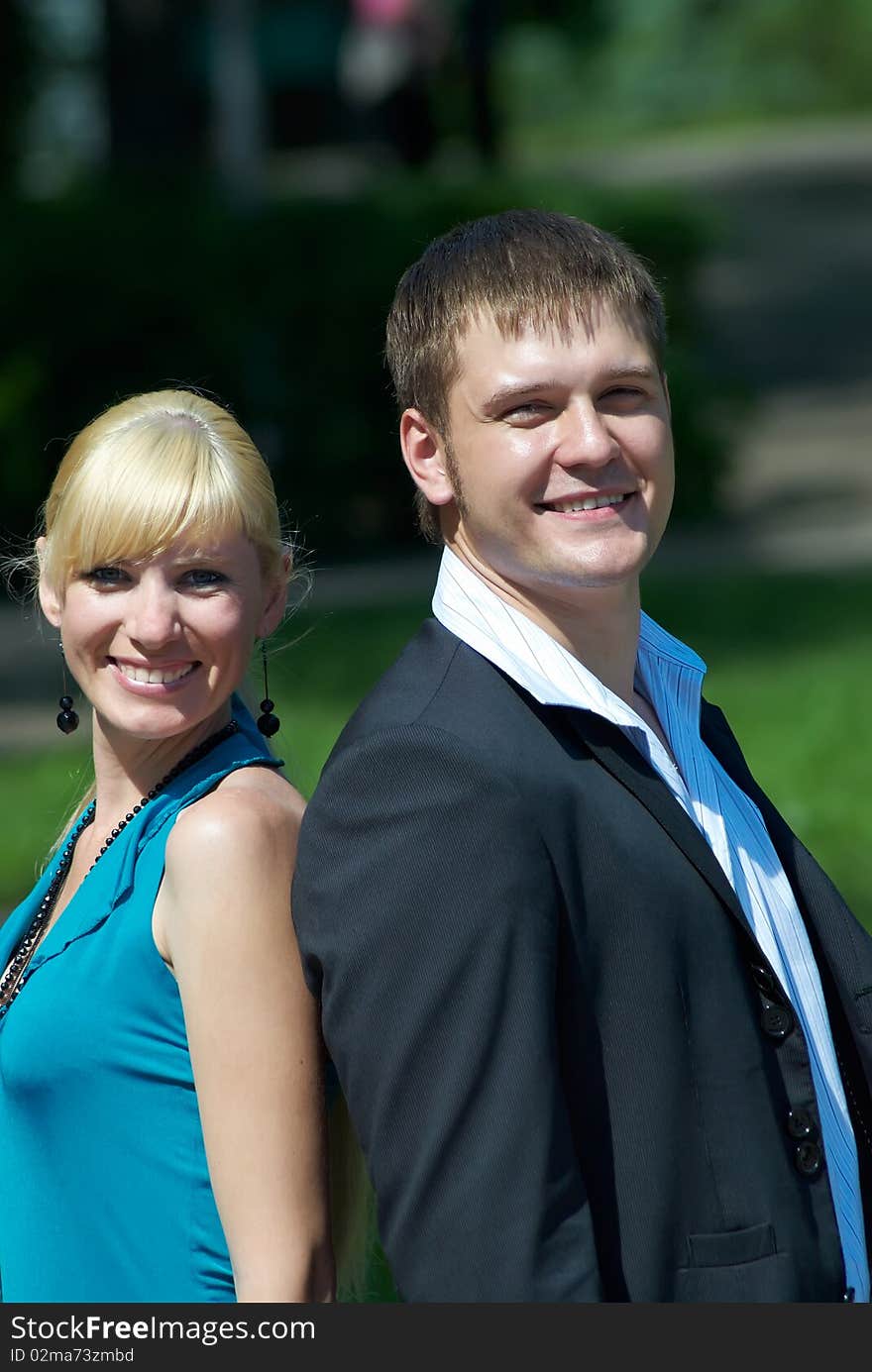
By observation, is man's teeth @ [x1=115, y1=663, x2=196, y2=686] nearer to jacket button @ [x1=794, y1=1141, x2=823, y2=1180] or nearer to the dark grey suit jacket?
the dark grey suit jacket

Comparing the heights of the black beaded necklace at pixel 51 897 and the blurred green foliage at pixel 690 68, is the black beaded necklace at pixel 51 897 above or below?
below

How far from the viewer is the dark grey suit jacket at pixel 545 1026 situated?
1.93 metres

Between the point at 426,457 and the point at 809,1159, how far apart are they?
0.93 meters

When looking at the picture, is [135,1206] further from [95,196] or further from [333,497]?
[95,196]

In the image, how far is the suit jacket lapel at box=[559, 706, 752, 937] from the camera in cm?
209

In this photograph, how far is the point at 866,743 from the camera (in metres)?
8.38

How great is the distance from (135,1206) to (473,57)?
24.9 m

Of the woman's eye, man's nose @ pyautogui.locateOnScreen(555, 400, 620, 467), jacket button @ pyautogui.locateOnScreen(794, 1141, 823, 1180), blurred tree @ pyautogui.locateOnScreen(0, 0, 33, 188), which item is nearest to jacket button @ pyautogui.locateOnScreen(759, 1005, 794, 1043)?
jacket button @ pyautogui.locateOnScreen(794, 1141, 823, 1180)

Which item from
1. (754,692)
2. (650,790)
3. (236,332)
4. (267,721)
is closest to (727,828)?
(650,790)

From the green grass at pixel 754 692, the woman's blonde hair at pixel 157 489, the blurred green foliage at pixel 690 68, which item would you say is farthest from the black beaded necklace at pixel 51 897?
the blurred green foliage at pixel 690 68

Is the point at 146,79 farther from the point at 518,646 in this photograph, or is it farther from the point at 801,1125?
the point at 801,1125

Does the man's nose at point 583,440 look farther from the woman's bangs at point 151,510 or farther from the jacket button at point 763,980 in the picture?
the jacket button at point 763,980

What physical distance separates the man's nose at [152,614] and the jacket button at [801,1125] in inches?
37.2

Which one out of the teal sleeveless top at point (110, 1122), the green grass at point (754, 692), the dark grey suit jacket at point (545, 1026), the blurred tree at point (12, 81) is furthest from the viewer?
the blurred tree at point (12, 81)
